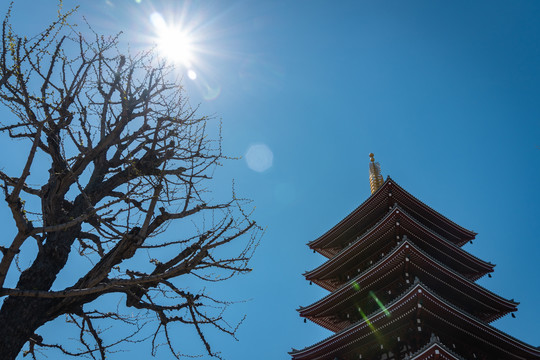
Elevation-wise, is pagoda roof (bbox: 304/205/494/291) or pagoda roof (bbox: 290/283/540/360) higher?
pagoda roof (bbox: 304/205/494/291)

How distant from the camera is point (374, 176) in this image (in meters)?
24.0

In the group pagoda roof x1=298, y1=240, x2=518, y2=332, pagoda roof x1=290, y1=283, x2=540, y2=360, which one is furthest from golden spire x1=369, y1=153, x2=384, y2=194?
pagoda roof x1=290, y1=283, x2=540, y2=360

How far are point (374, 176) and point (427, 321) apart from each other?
40.2 feet

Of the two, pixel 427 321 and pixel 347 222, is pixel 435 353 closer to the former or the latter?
pixel 427 321

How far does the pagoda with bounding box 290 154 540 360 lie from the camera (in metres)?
12.6

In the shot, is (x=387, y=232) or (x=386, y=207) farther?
(x=386, y=207)

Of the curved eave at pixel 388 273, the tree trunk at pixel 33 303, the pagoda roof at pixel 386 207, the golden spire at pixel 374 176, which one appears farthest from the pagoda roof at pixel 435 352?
the golden spire at pixel 374 176

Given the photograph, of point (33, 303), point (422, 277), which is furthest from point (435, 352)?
point (33, 303)

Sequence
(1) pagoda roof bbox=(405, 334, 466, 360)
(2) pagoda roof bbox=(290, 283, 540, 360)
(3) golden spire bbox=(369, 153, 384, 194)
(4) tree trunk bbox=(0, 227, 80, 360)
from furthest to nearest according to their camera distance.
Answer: (3) golden spire bbox=(369, 153, 384, 194) → (2) pagoda roof bbox=(290, 283, 540, 360) → (1) pagoda roof bbox=(405, 334, 466, 360) → (4) tree trunk bbox=(0, 227, 80, 360)

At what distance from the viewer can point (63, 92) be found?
496 centimetres

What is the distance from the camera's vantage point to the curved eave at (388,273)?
46.1ft

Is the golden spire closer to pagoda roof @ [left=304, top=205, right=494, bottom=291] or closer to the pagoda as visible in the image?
the pagoda

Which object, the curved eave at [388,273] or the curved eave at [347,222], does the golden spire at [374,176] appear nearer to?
the curved eave at [347,222]

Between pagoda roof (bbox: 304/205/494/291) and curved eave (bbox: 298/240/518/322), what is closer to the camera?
curved eave (bbox: 298/240/518/322)
